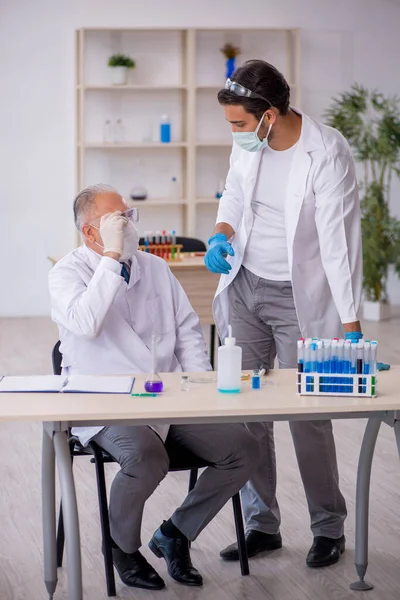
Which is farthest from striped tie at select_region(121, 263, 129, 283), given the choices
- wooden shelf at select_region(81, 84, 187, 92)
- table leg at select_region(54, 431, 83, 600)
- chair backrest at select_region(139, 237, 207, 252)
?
wooden shelf at select_region(81, 84, 187, 92)

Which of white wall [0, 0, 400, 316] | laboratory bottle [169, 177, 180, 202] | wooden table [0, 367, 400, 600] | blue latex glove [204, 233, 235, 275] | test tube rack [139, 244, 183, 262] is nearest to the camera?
wooden table [0, 367, 400, 600]

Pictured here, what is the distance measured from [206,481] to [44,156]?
5539 mm

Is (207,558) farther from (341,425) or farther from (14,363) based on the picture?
(14,363)

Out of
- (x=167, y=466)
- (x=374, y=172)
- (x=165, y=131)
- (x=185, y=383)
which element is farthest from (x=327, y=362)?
(x=165, y=131)

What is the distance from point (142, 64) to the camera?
24.7 feet

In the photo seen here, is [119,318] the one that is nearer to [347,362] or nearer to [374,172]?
[347,362]

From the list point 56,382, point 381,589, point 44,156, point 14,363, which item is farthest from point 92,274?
point 44,156

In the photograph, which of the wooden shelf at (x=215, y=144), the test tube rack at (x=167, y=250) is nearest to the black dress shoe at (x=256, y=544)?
the test tube rack at (x=167, y=250)

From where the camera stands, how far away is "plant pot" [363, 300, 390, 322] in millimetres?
7352

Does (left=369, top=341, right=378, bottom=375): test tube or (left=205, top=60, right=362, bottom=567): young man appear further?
(left=205, top=60, right=362, bottom=567): young man

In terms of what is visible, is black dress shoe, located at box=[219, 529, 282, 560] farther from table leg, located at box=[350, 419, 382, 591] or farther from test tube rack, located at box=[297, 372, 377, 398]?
test tube rack, located at box=[297, 372, 377, 398]

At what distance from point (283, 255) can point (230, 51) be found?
5124 mm

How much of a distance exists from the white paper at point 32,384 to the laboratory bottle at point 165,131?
210 inches

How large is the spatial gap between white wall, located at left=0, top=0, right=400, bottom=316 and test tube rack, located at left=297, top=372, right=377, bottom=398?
573cm
